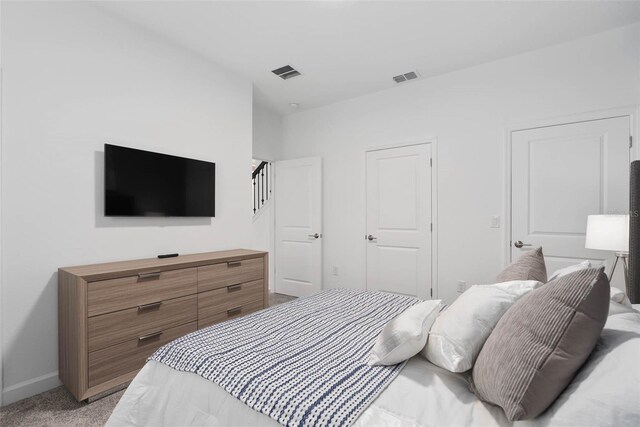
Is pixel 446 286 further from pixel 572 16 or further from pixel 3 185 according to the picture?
pixel 3 185

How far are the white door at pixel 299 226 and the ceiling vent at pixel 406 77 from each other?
1430mm

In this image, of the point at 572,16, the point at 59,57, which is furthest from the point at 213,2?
the point at 572,16

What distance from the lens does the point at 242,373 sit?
1.07m

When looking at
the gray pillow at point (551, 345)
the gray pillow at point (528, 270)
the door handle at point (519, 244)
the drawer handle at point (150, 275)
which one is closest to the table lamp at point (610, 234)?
the door handle at point (519, 244)

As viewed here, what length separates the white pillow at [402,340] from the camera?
112cm

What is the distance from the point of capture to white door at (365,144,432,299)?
351 cm

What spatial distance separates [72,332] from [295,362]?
1685 millimetres

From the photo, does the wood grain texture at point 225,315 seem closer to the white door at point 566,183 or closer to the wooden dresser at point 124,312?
the wooden dresser at point 124,312

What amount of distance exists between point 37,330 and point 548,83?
4663mm

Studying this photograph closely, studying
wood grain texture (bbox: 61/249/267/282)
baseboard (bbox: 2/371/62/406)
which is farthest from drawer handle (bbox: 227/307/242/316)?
baseboard (bbox: 2/371/62/406)

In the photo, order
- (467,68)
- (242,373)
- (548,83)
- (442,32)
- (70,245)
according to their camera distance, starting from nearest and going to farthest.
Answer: (242,373), (70,245), (442,32), (548,83), (467,68)

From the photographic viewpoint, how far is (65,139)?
214 centimetres

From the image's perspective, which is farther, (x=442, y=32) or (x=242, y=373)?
(x=442, y=32)

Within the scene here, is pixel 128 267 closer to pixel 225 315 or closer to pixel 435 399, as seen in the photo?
pixel 225 315
